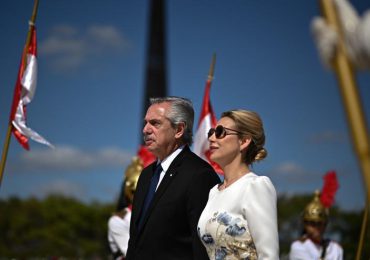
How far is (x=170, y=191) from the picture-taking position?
5027 millimetres

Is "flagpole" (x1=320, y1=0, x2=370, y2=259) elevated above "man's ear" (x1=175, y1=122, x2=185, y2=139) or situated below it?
below

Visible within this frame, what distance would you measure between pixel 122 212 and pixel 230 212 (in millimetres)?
4505

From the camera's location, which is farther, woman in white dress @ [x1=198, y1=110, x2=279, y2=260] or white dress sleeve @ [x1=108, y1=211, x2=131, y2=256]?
white dress sleeve @ [x1=108, y1=211, x2=131, y2=256]

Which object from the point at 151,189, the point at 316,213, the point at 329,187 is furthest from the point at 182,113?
the point at 329,187

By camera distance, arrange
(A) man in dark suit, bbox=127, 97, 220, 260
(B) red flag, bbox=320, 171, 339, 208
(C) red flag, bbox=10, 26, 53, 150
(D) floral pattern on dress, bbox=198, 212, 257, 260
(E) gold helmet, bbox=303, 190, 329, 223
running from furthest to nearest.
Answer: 1. (B) red flag, bbox=320, 171, 339, 208
2. (E) gold helmet, bbox=303, 190, 329, 223
3. (C) red flag, bbox=10, 26, 53, 150
4. (A) man in dark suit, bbox=127, 97, 220, 260
5. (D) floral pattern on dress, bbox=198, 212, 257, 260

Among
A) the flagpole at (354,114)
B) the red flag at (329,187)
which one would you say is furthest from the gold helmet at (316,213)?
the flagpole at (354,114)

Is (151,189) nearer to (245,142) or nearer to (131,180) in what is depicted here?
(245,142)

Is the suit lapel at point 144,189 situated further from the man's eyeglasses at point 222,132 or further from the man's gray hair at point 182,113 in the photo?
the man's eyeglasses at point 222,132

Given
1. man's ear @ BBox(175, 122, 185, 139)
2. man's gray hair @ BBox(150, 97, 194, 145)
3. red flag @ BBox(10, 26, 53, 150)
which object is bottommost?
man's ear @ BBox(175, 122, 185, 139)

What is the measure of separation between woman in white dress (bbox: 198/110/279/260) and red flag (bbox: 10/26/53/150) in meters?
3.64

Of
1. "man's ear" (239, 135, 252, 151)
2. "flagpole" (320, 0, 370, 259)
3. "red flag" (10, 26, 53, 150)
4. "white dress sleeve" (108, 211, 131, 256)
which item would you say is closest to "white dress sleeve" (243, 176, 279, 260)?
"man's ear" (239, 135, 252, 151)

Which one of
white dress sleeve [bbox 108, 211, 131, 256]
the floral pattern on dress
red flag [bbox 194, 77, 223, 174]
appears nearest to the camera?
the floral pattern on dress

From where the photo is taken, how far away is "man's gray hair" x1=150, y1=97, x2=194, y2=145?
5.41 m

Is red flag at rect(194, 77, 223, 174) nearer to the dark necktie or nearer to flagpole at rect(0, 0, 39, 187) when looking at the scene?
flagpole at rect(0, 0, 39, 187)
